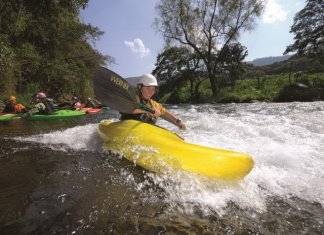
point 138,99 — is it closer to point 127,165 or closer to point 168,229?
point 127,165

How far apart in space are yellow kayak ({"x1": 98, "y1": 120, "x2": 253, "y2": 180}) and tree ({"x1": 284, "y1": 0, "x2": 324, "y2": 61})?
24.1m

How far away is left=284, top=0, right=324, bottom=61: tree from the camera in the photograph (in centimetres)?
2469

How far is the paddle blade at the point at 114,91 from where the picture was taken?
5.05 m

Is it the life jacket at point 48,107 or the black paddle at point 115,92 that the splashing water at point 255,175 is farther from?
the life jacket at point 48,107

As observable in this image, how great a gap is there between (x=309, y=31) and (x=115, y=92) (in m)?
24.7

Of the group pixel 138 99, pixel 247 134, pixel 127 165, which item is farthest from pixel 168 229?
pixel 247 134

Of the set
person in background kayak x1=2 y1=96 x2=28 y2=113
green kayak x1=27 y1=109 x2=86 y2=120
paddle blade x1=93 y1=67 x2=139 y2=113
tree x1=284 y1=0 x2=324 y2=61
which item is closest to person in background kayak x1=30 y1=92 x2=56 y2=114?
green kayak x1=27 y1=109 x2=86 y2=120

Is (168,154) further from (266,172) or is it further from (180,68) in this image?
(180,68)

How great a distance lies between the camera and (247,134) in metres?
6.56

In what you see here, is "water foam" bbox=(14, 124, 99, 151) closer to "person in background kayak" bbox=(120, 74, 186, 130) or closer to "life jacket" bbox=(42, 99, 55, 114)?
"person in background kayak" bbox=(120, 74, 186, 130)


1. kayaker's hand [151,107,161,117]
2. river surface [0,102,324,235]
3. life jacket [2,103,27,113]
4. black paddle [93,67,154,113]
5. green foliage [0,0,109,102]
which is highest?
green foliage [0,0,109,102]

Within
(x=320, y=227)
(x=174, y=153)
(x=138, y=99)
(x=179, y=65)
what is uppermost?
(x=179, y=65)

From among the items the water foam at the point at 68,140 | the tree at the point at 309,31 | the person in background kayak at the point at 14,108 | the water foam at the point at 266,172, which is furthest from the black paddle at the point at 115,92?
the tree at the point at 309,31

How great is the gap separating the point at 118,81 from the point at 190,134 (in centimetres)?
246
